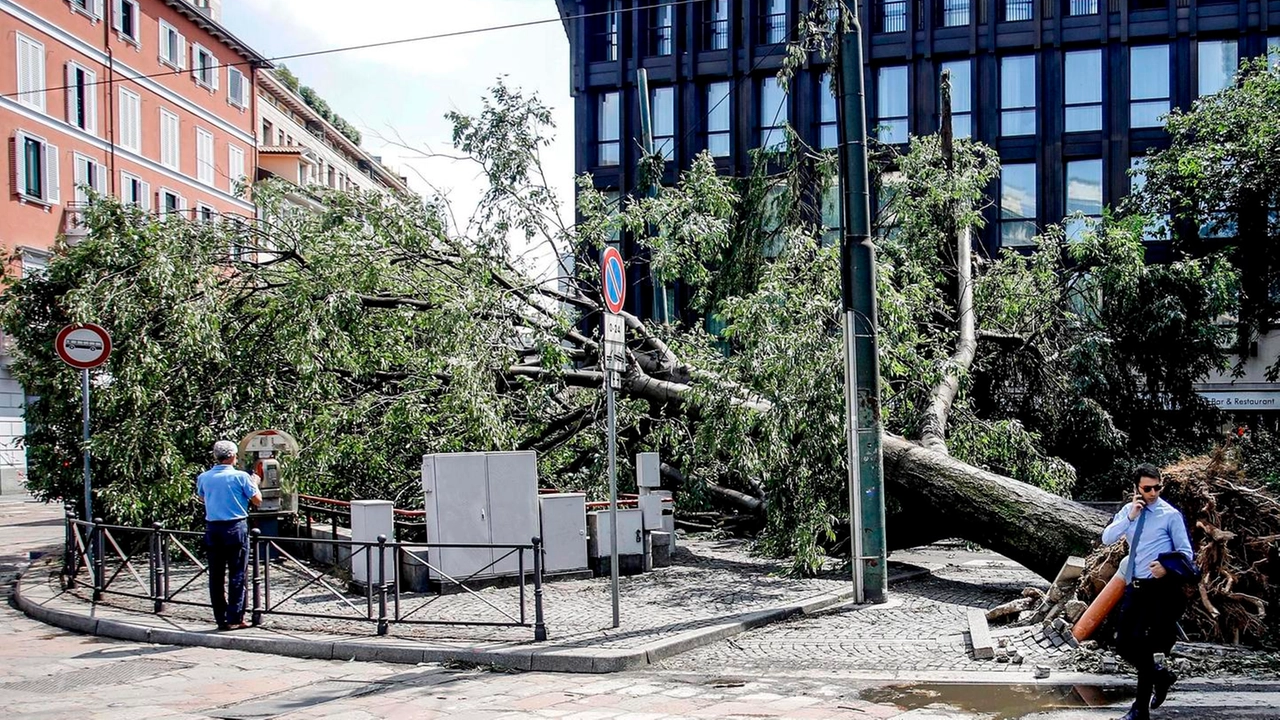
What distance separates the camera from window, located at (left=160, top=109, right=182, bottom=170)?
41.8 meters

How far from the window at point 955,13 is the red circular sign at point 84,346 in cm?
2888

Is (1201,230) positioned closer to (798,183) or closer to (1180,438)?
(1180,438)

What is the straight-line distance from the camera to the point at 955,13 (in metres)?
34.6

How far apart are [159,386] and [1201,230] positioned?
2720 cm

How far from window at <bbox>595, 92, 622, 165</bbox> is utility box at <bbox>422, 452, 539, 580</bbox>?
89.4 ft

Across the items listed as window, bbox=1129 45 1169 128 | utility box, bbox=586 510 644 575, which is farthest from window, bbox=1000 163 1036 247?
utility box, bbox=586 510 644 575

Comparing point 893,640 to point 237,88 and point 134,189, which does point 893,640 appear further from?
point 237,88

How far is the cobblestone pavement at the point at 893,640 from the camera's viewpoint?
8.30 meters

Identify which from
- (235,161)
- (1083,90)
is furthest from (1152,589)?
(235,161)

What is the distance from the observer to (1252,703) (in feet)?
22.5

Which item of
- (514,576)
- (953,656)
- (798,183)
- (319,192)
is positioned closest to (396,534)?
(514,576)

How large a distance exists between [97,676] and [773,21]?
104ft

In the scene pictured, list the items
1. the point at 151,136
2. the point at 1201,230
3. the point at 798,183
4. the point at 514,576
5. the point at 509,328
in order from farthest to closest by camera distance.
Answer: the point at 151,136, the point at 1201,230, the point at 798,183, the point at 509,328, the point at 514,576

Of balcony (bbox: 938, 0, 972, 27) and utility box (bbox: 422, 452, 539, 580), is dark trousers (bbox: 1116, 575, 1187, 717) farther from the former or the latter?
balcony (bbox: 938, 0, 972, 27)
